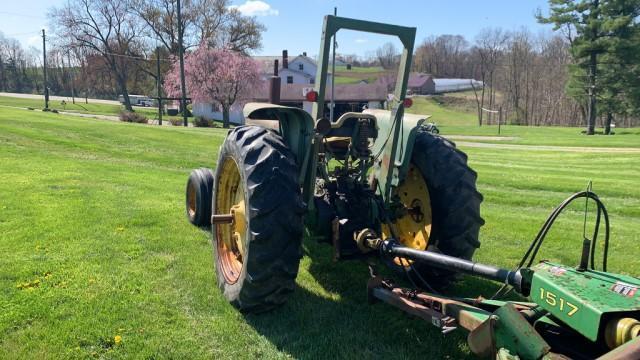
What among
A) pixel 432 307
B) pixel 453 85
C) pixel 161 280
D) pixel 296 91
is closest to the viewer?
pixel 432 307

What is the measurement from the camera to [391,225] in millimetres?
4367

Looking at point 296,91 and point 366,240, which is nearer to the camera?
point 366,240

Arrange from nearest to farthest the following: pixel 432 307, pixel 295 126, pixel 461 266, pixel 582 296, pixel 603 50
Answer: pixel 582 296 < pixel 461 266 < pixel 432 307 < pixel 295 126 < pixel 603 50

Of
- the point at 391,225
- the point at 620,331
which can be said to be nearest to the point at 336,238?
the point at 391,225

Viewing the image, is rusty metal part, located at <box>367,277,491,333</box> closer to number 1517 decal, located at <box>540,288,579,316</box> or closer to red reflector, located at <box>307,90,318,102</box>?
number 1517 decal, located at <box>540,288,579,316</box>

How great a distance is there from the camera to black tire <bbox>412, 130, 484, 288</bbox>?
4.25 meters

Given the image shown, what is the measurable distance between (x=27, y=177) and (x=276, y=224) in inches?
306

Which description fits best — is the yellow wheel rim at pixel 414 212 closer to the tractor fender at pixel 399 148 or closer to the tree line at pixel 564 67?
the tractor fender at pixel 399 148

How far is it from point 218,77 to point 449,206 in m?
47.8

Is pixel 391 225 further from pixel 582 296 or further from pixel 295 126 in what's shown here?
pixel 582 296

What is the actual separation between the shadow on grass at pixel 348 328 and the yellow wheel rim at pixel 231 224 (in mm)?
603

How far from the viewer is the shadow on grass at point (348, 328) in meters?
3.50

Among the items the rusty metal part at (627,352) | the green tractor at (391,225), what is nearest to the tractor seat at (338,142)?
the green tractor at (391,225)

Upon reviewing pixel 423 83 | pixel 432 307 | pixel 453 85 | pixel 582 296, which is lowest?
pixel 432 307
